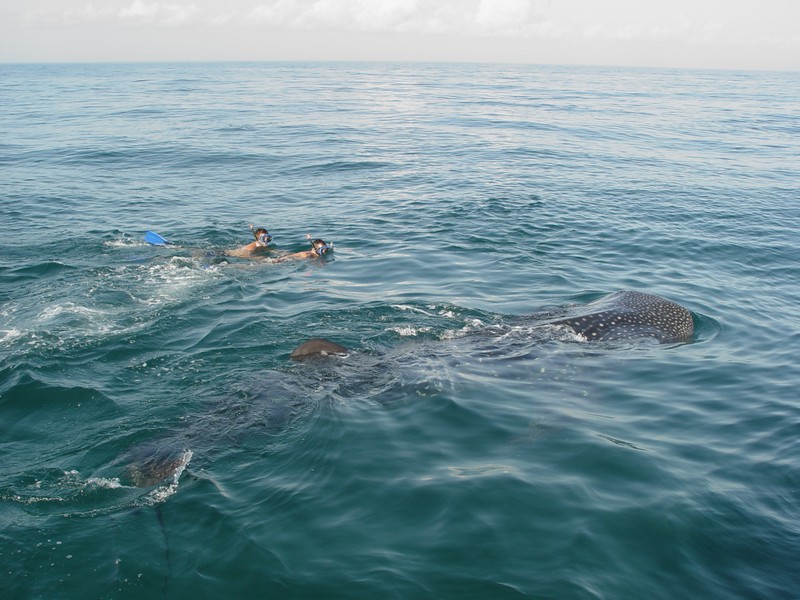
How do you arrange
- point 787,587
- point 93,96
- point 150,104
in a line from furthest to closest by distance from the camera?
point 93,96
point 150,104
point 787,587

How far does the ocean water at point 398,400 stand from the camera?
7.28m

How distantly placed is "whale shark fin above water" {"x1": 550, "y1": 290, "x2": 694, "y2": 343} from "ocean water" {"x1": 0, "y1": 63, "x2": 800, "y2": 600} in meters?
0.39

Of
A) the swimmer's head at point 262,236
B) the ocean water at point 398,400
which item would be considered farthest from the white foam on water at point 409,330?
the swimmer's head at point 262,236

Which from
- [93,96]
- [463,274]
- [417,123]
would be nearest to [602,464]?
A: [463,274]

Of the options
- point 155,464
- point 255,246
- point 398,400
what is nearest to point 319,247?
point 255,246

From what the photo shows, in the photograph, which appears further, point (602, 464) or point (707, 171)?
point (707, 171)

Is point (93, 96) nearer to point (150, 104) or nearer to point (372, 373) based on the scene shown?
point (150, 104)

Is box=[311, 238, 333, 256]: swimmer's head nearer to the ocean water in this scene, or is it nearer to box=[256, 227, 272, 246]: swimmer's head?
the ocean water

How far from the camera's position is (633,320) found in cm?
1334

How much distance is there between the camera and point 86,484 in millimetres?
8414

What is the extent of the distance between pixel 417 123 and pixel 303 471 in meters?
43.9

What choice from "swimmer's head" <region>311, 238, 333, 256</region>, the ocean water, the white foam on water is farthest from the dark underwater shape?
"swimmer's head" <region>311, 238, 333, 256</region>

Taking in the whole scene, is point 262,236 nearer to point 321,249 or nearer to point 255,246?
point 255,246

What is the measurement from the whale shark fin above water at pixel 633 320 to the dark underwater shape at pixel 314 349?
4.77m
